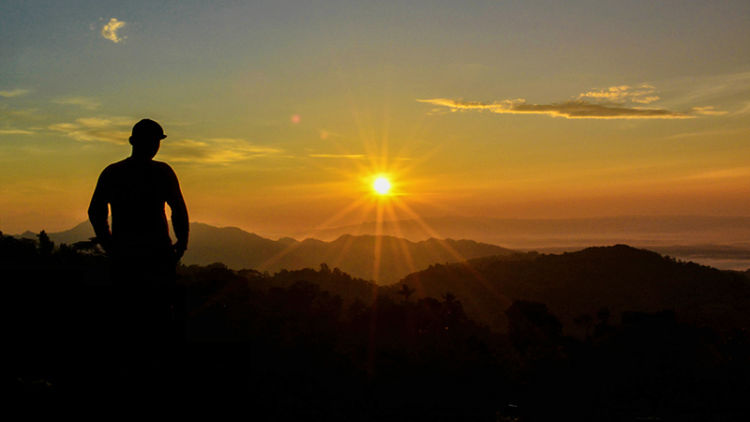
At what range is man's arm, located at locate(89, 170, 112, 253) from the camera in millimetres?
9258

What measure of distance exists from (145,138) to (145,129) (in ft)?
0.44

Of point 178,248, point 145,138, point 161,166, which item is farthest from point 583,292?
point 145,138

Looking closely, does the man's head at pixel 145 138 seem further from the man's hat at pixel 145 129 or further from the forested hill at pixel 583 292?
the forested hill at pixel 583 292

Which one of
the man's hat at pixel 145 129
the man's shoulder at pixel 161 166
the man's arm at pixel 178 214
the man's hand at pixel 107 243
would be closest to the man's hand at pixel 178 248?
the man's arm at pixel 178 214

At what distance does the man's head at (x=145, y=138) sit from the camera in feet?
30.5

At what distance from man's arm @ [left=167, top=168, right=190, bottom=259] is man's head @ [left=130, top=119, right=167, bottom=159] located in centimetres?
43

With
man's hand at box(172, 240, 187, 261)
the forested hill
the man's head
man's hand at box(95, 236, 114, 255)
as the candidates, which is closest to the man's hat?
the man's head

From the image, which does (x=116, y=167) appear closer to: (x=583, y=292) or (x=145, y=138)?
(x=145, y=138)

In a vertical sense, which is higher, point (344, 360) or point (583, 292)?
point (583, 292)

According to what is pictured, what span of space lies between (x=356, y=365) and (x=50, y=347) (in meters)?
28.1

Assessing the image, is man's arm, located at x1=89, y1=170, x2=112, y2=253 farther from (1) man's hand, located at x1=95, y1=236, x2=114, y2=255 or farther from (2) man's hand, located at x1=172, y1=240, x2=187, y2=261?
(2) man's hand, located at x1=172, y1=240, x2=187, y2=261

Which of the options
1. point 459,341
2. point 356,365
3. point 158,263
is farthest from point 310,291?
point 158,263

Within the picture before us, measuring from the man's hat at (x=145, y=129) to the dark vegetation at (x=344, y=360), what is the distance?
220 cm

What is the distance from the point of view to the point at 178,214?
9.71 m
